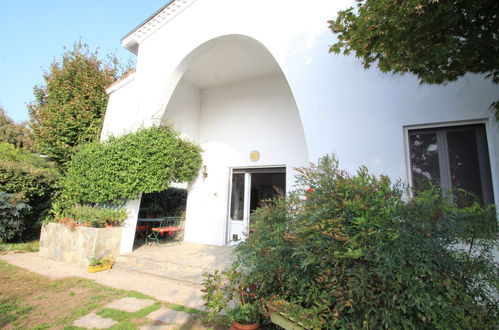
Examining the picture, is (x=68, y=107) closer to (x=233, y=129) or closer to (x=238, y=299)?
(x=233, y=129)

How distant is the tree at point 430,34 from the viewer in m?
2.66

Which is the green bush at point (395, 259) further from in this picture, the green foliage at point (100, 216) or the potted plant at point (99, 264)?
the green foliage at point (100, 216)

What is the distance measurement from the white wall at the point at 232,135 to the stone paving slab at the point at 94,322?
4.89m

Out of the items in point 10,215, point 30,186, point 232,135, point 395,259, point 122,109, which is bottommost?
point 10,215

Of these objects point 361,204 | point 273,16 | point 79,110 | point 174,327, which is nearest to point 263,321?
point 174,327

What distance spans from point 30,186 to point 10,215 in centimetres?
109

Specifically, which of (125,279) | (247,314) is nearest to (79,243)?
(125,279)

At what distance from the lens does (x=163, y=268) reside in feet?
18.7

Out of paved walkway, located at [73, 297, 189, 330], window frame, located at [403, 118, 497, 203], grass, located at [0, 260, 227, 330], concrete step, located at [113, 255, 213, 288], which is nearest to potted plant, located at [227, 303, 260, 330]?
grass, located at [0, 260, 227, 330]

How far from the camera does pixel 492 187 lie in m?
3.71

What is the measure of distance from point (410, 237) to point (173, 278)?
15.2ft

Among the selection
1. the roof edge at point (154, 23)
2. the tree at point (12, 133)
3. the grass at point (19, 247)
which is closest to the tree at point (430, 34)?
the roof edge at point (154, 23)

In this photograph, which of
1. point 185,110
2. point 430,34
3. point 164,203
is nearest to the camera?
point 430,34

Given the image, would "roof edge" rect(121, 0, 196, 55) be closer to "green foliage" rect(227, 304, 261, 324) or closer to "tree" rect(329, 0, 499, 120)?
"tree" rect(329, 0, 499, 120)
